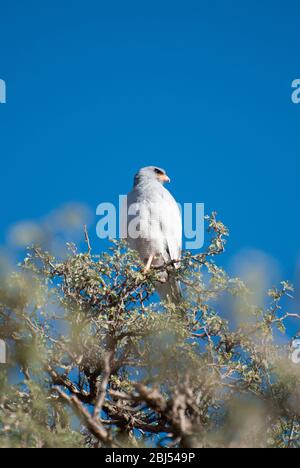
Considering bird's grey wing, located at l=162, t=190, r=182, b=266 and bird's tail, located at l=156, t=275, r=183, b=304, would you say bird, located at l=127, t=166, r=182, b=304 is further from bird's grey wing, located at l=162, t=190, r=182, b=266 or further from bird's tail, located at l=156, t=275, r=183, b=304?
bird's tail, located at l=156, t=275, r=183, b=304

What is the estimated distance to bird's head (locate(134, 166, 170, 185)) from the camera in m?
9.91

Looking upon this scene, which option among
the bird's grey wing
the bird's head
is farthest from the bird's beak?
the bird's grey wing

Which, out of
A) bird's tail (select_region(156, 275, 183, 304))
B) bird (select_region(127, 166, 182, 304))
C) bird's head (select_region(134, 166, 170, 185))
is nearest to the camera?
bird's tail (select_region(156, 275, 183, 304))

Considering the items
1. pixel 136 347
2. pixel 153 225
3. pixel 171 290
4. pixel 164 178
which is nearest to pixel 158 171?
pixel 164 178

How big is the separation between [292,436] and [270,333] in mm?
974

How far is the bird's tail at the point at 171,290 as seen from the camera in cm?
761

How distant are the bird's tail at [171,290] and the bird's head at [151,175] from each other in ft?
7.00

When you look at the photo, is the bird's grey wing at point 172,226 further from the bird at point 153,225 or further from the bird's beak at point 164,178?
the bird's beak at point 164,178

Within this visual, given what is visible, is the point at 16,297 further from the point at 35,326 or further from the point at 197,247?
the point at 197,247

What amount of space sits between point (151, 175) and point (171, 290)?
8.92 ft

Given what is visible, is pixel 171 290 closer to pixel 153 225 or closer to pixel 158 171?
pixel 153 225

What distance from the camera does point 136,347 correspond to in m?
6.36

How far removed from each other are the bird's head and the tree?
10.3 feet

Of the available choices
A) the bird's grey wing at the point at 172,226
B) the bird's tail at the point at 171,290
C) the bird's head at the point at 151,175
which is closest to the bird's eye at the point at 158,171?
the bird's head at the point at 151,175
